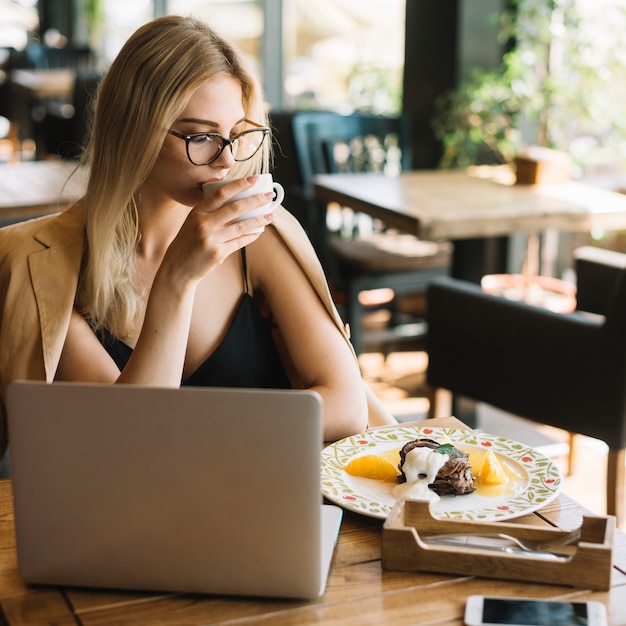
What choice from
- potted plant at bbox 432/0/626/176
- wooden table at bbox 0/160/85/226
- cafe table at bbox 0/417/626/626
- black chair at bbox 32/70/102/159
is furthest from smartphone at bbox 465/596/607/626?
black chair at bbox 32/70/102/159

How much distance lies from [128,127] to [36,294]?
29 cm

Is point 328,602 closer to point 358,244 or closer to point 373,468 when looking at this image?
point 373,468

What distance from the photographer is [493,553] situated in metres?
0.97

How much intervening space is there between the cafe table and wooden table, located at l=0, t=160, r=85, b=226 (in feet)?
5.43

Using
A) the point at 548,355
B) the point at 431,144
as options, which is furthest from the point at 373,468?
the point at 431,144

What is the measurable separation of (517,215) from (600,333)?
2.03 feet

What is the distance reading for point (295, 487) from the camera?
0.88 metres

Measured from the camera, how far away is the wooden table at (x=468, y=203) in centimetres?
281

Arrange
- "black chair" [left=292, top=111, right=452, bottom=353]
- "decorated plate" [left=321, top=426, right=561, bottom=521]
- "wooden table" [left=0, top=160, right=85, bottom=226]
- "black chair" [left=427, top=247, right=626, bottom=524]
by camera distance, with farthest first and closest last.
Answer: "black chair" [left=292, top=111, right=452, bottom=353], "wooden table" [left=0, top=160, right=85, bottom=226], "black chair" [left=427, top=247, right=626, bottom=524], "decorated plate" [left=321, top=426, right=561, bottom=521]

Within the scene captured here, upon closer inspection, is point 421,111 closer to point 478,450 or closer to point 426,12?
point 426,12

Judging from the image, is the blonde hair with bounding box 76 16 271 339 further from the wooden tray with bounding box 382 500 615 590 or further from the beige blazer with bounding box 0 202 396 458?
the wooden tray with bounding box 382 500 615 590

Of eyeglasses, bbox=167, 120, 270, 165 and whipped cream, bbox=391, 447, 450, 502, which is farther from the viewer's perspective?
eyeglasses, bbox=167, 120, 270, 165

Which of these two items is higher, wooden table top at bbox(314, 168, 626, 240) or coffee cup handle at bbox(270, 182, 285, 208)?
coffee cup handle at bbox(270, 182, 285, 208)

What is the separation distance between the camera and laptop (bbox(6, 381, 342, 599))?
87 centimetres
